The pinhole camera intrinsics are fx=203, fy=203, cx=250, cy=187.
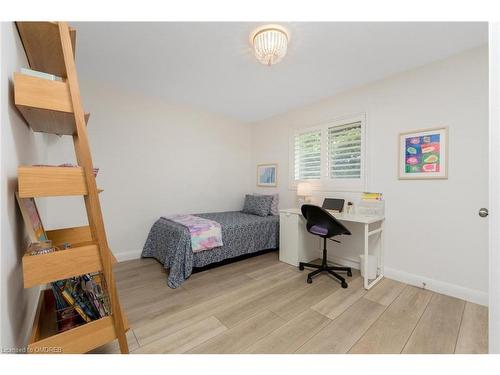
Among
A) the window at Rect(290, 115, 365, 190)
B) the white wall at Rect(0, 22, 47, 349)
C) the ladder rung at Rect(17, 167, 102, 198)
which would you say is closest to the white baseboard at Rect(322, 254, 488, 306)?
the window at Rect(290, 115, 365, 190)

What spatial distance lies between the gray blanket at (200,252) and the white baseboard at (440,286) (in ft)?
5.14

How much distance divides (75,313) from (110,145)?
224 cm

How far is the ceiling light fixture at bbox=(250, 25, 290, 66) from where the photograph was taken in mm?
1569

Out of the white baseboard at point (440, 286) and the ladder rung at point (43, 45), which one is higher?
the ladder rung at point (43, 45)

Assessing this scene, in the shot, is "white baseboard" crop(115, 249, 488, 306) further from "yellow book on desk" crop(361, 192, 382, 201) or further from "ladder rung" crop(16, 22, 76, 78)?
"ladder rung" crop(16, 22, 76, 78)

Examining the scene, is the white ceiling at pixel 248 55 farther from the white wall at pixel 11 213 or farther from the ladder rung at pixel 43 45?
the white wall at pixel 11 213

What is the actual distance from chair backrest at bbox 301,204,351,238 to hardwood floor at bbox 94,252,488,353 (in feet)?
1.88

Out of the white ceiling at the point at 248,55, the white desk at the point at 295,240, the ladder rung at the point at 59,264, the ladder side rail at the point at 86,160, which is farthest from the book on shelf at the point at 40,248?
the white desk at the point at 295,240

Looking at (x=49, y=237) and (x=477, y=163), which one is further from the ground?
(x=477, y=163)

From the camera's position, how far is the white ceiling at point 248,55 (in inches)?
64.2

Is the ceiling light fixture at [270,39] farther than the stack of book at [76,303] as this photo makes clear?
Yes

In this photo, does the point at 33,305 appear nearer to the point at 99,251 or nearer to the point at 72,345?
the point at 72,345
